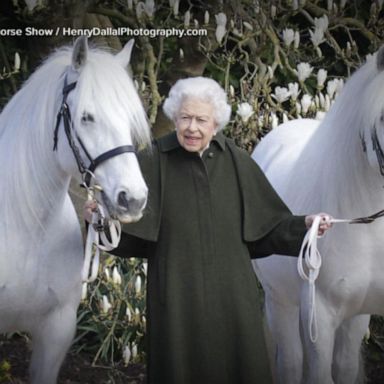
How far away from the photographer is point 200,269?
383 cm

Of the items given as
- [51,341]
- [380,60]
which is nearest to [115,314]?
[51,341]

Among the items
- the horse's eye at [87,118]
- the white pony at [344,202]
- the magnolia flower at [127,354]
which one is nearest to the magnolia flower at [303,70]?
the white pony at [344,202]

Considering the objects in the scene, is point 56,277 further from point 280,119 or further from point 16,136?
point 280,119

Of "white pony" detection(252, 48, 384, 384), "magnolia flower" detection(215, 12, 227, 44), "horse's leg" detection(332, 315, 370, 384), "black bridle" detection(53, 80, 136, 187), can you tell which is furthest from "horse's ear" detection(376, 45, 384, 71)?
"magnolia flower" detection(215, 12, 227, 44)

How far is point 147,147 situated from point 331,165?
3.03ft

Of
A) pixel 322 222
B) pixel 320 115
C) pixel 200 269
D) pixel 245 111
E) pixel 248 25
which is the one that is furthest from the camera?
pixel 248 25

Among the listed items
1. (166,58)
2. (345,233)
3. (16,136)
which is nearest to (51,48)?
(166,58)

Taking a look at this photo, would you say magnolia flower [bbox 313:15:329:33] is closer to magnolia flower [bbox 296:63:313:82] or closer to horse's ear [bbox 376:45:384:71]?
magnolia flower [bbox 296:63:313:82]

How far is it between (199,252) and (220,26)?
242 centimetres

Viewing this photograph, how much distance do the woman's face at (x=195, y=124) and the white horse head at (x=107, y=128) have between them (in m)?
0.15

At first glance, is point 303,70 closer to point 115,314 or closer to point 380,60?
point 115,314

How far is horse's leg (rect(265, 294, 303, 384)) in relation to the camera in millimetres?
5246

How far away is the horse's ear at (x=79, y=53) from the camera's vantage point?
373 centimetres

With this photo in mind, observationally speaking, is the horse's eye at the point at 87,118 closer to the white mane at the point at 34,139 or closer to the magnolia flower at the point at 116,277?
the white mane at the point at 34,139
